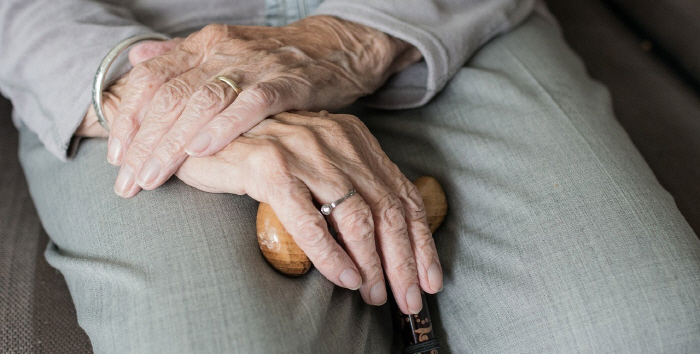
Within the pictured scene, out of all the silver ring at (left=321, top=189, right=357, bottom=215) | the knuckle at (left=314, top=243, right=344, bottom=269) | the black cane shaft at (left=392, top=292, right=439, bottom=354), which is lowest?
the black cane shaft at (left=392, top=292, right=439, bottom=354)

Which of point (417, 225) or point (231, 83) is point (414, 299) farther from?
point (231, 83)

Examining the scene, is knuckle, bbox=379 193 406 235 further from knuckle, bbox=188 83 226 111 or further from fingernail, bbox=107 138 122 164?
fingernail, bbox=107 138 122 164

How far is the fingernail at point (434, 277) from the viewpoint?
2.16 feet

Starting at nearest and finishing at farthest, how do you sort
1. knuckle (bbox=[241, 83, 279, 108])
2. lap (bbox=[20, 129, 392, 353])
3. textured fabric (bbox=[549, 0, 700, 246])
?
lap (bbox=[20, 129, 392, 353])
knuckle (bbox=[241, 83, 279, 108])
textured fabric (bbox=[549, 0, 700, 246])

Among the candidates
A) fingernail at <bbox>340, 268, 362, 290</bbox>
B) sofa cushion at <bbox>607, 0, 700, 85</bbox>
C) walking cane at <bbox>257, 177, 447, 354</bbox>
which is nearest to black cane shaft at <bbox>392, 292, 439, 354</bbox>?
walking cane at <bbox>257, 177, 447, 354</bbox>

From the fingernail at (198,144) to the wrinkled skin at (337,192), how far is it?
0.07 feet

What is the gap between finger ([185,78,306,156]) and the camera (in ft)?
2.05

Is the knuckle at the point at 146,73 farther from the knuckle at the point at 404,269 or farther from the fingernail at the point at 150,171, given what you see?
the knuckle at the point at 404,269

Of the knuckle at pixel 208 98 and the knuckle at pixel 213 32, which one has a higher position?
the knuckle at pixel 213 32

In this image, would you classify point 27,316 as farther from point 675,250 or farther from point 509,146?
point 675,250

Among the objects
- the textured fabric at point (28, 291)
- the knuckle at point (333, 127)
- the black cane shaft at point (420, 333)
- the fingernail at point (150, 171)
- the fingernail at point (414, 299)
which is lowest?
the textured fabric at point (28, 291)

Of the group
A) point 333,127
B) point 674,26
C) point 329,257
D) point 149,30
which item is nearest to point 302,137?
point 333,127

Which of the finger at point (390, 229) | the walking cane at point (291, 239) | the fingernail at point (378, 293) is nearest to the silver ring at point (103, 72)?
the walking cane at point (291, 239)

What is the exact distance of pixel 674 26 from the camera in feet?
3.41
